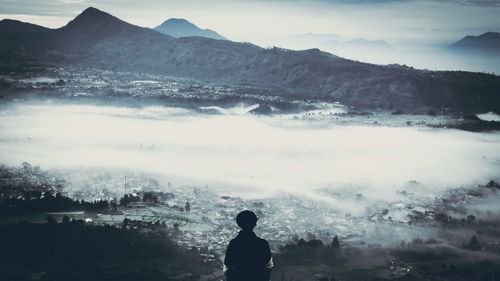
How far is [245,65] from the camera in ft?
311

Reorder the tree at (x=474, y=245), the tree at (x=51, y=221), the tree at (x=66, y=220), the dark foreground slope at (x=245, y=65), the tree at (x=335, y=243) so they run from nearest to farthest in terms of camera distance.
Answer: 1. the tree at (x=335, y=243)
2. the tree at (x=474, y=245)
3. the tree at (x=51, y=221)
4. the tree at (x=66, y=220)
5. the dark foreground slope at (x=245, y=65)

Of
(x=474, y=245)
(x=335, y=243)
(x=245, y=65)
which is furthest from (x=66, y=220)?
(x=245, y=65)

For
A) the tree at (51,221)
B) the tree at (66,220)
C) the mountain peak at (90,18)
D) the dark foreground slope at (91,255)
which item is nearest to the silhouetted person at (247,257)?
the dark foreground slope at (91,255)

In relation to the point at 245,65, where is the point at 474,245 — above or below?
below

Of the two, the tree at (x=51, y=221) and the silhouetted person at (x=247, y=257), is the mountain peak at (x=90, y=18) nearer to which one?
the tree at (x=51, y=221)

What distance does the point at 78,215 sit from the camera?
28.6 meters

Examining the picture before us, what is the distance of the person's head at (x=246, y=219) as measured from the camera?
5.01m

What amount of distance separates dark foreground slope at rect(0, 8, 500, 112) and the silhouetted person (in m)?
63.0

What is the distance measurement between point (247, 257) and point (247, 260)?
0.11 ft

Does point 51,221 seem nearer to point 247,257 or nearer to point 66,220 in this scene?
point 66,220

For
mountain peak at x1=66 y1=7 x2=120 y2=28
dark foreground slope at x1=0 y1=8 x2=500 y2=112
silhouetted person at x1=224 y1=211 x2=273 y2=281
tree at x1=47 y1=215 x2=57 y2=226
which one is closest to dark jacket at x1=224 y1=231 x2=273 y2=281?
silhouetted person at x1=224 y1=211 x2=273 y2=281

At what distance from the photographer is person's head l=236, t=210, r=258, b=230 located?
501 cm

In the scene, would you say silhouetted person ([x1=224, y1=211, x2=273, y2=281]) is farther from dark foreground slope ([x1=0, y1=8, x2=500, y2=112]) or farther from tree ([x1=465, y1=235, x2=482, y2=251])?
dark foreground slope ([x1=0, y1=8, x2=500, y2=112])

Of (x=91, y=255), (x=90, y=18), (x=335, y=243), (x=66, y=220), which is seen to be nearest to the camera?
(x=91, y=255)
